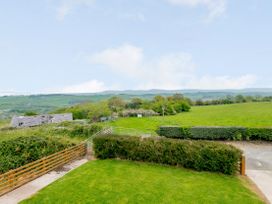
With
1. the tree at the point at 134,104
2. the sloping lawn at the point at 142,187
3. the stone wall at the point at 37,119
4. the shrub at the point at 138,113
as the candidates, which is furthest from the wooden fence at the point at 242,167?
the tree at the point at 134,104

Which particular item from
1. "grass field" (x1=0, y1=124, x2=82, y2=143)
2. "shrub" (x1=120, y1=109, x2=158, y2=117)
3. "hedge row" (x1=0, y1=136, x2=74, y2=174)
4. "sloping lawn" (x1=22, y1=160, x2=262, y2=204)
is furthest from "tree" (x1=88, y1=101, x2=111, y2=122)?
"sloping lawn" (x1=22, y1=160, x2=262, y2=204)

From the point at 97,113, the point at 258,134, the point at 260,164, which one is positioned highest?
the point at 258,134

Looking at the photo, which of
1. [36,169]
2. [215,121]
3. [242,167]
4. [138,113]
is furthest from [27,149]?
[138,113]

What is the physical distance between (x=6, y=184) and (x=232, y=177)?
11.7m

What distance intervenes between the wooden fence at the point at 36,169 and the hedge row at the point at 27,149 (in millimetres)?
1294

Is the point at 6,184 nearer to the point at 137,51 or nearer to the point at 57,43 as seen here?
the point at 57,43

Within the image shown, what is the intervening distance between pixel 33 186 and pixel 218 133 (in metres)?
18.5

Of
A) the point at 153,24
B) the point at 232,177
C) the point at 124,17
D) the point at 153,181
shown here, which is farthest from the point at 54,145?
the point at 153,24

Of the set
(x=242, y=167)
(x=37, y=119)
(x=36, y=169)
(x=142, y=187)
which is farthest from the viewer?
(x=37, y=119)

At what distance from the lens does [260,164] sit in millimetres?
16203

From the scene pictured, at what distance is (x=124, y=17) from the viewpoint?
24125mm

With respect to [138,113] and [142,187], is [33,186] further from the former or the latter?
[138,113]

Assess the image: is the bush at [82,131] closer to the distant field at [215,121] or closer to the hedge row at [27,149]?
the distant field at [215,121]

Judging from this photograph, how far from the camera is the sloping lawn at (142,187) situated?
32.8 feet
